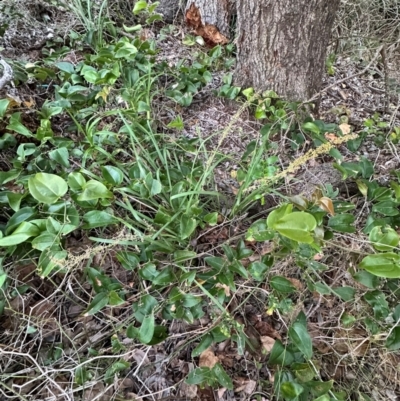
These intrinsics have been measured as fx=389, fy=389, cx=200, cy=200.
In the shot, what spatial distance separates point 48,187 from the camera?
3.44ft

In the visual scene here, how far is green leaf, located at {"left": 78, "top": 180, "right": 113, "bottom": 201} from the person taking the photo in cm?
106

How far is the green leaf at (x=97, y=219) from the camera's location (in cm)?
107

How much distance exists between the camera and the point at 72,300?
1.12m

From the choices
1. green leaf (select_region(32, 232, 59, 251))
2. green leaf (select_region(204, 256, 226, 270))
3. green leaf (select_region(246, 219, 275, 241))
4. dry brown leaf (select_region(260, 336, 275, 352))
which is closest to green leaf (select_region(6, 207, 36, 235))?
green leaf (select_region(32, 232, 59, 251))

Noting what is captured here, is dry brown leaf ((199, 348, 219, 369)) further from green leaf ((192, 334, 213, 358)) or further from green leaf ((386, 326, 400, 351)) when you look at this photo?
green leaf ((386, 326, 400, 351))

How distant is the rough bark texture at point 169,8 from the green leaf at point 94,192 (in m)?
1.55

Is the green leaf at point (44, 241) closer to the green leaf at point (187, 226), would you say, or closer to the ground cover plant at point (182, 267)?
the ground cover plant at point (182, 267)

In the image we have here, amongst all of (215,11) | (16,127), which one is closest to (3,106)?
(16,127)

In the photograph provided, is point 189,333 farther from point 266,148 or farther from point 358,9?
point 358,9

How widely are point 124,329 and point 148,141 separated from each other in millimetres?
654

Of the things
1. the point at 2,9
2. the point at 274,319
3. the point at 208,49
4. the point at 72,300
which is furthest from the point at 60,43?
the point at 274,319

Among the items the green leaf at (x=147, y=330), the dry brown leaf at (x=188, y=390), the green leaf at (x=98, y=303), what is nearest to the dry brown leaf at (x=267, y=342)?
the dry brown leaf at (x=188, y=390)

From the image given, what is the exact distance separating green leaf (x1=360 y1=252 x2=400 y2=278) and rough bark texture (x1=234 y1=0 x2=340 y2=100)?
3.02 feet

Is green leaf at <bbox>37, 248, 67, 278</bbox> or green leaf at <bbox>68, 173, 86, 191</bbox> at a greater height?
green leaf at <bbox>68, 173, 86, 191</bbox>
